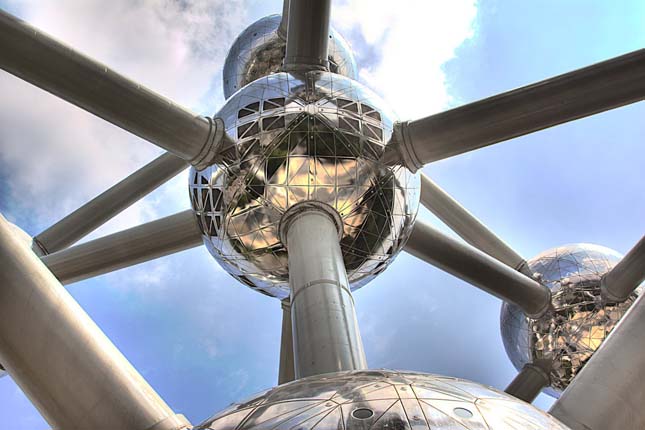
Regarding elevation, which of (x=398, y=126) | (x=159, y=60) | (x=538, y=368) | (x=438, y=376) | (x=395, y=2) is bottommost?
(x=438, y=376)

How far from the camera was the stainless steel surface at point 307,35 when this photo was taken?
6.59 meters

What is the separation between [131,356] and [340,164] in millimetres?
15605

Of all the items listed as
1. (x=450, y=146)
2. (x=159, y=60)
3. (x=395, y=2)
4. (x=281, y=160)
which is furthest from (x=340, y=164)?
(x=395, y=2)

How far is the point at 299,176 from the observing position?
6.28m

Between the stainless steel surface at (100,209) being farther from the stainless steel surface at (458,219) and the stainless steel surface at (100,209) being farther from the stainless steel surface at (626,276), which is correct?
the stainless steel surface at (626,276)

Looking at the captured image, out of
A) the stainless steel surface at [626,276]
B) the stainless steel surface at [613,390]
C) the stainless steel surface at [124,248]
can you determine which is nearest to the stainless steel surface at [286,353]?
the stainless steel surface at [124,248]

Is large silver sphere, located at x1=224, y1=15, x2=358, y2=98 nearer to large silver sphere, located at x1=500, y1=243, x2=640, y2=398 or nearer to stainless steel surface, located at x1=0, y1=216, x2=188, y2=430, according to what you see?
large silver sphere, located at x1=500, y1=243, x2=640, y2=398

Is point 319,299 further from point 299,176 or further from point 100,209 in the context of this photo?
point 100,209

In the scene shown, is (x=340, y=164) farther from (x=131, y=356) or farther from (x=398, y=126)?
(x=131, y=356)

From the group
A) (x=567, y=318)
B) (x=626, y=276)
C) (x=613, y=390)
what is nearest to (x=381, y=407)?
(x=613, y=390)

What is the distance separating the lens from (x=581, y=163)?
65.1 ft

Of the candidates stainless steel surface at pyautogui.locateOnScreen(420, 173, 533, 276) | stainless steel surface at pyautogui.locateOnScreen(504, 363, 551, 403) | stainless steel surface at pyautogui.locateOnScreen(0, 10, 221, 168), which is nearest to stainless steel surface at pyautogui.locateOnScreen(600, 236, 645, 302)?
stainless steel surface at pyautogui.locateOnScreen(420, 173, 533, 276)

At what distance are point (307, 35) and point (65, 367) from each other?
15.8ft

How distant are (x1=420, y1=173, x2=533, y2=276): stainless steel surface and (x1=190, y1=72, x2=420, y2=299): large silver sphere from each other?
2.74 meters
